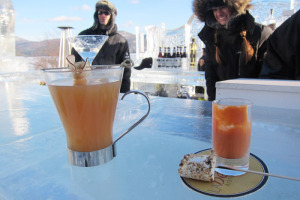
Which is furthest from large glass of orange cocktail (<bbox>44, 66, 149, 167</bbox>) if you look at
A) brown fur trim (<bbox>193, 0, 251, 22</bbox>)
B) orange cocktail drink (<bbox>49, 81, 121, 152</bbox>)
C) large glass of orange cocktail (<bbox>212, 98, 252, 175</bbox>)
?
brown fur trim (<bbox>193, 0, 251, 22</bbox>)

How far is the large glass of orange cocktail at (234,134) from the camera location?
16.8 inches

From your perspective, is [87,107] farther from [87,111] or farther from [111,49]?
[111,49]

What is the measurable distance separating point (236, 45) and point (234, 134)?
1.73 metres

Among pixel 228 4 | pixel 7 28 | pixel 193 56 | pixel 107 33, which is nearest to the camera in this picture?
pixel 228 4

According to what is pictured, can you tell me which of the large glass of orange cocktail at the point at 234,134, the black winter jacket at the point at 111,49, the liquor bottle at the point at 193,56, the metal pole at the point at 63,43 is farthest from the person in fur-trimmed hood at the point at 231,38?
the metal pole at the point at 63,43

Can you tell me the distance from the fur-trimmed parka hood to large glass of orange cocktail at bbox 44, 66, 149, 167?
1766 millimetres

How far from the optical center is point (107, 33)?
265 centimetres

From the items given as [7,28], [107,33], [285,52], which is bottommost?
[285,52]

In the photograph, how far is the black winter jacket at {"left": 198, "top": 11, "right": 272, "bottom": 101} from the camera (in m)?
1.87

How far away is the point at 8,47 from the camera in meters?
3.01

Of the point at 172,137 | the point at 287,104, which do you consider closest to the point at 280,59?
the point at 287,104

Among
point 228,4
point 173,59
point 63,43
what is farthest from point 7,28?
point 228,4

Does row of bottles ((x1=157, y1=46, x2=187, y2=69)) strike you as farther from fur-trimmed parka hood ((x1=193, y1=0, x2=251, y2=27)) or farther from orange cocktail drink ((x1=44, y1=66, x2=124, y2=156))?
orange cocktail drink ((x1=44, y1=66, x2=124, y2=156))

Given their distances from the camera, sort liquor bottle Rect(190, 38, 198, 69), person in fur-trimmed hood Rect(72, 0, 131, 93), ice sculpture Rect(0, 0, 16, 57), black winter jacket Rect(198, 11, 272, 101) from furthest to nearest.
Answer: liquor bottle Rect(190, 38, 198, 69) < ice sculpture Rect(0, 0, 16, 57) < person in fur-trimmed hood Rect(72, 0, 131, 93) < black winter jacket Rect(198, 11, 272, 101)
